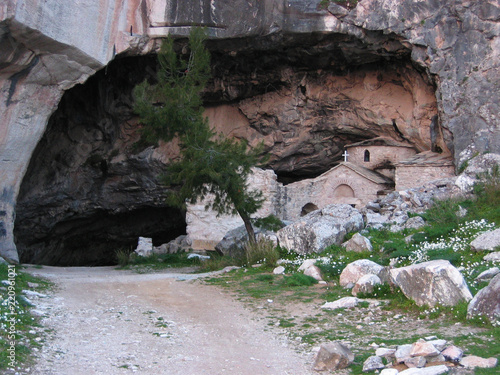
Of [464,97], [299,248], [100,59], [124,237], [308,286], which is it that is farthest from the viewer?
[124,237]

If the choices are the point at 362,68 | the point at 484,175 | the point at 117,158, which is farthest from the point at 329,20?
the point at 117,158

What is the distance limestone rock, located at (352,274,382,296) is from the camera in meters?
7.69

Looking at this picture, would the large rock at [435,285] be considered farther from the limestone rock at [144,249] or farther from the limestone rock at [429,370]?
the limestone rock at [144,249]

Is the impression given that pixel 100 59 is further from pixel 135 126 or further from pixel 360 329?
pixel 360 329

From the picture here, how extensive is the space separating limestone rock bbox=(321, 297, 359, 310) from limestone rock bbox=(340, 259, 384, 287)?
842mm

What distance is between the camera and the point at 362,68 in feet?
64.8

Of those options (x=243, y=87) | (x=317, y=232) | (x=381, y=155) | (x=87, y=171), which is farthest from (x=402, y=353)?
(x=87, y=171)

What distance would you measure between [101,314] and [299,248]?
526 centimetres

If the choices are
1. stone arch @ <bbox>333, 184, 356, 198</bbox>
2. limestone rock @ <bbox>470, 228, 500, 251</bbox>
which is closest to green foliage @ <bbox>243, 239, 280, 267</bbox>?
limestone rock @ <bbox>470, 228, 500, 251</bbox>

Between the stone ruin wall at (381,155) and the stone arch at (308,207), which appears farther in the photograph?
the stone ruin wall at (381,155)

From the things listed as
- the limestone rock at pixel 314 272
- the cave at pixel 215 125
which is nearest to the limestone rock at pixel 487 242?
the limestone rock at pixel 314 272

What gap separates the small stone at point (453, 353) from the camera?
469cm

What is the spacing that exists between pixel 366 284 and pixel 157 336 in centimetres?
320

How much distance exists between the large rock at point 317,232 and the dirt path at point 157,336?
2.99 m
